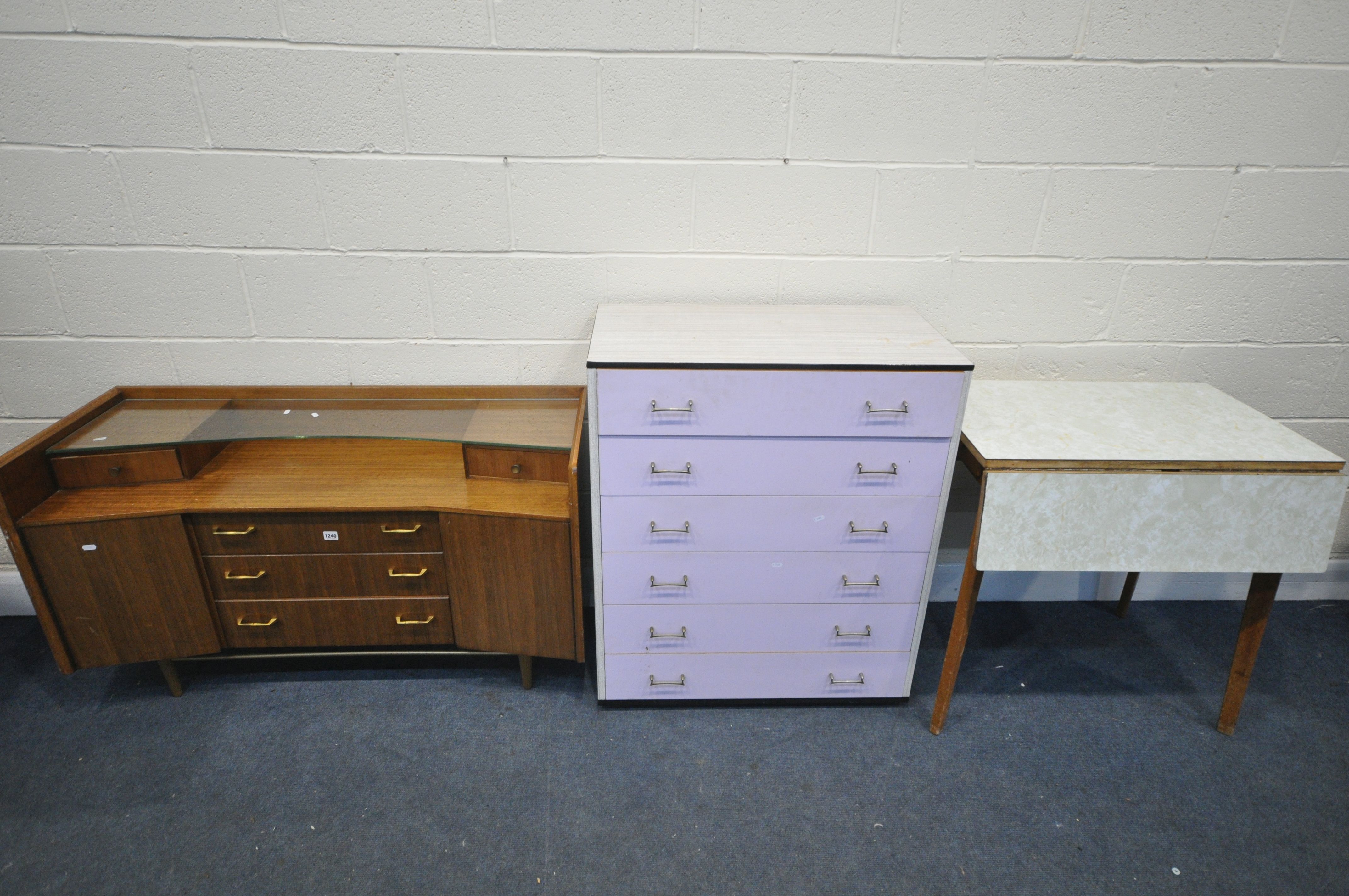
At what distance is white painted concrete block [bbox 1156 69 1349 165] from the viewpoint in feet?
6.17

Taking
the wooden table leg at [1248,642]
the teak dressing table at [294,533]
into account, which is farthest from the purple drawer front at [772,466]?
the wooden table leg at [1248,642]

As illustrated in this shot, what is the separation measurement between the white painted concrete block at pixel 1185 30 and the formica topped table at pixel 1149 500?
2.99ft

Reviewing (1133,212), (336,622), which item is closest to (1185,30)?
(1133,212)

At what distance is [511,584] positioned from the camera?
1904 millimetres

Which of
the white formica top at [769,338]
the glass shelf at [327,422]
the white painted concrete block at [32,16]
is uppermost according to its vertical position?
the white painted concrete block at [32,16]

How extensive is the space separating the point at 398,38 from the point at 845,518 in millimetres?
1540

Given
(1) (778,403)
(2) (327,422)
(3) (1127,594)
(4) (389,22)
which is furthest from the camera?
(3) (1127,594)

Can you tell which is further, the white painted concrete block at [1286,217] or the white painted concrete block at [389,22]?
the white painted concrete block at [1286,217]

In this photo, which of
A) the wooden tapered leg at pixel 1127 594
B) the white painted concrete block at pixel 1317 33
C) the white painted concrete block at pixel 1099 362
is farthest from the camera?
the wooden tapered leg at pixel 1127 594

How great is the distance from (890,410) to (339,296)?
1.46 metres

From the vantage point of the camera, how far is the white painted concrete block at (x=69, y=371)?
2057 mm

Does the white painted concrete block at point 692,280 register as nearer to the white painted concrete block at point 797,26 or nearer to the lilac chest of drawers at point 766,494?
the lilac chest of drawers at point 766,494

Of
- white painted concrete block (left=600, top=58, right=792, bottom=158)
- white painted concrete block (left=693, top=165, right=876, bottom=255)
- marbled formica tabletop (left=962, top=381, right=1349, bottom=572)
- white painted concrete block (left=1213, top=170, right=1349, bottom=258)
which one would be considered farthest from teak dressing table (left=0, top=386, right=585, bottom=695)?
white painted concrete block (left=1213, top=170, right=1349, bottom=258)

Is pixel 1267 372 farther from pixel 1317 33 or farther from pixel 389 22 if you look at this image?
pixel 389 22
